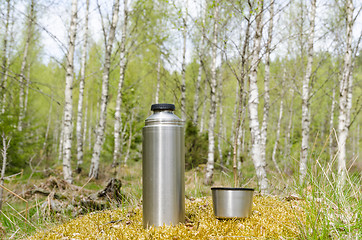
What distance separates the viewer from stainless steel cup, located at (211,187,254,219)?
2.52 meters

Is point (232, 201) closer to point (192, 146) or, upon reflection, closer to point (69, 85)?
point (69, 85)

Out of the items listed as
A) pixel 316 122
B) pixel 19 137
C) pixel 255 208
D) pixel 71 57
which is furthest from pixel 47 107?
pixel 255 208

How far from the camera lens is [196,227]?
2439mm

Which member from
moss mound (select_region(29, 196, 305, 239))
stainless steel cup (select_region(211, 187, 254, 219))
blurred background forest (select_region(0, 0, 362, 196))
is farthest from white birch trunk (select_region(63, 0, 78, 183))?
stainless steel cup (select_region(211, 187, 254, 219))

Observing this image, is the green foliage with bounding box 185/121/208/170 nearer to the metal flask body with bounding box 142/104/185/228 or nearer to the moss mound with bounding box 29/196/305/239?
the moss mound with bounding box 29/196/305/239

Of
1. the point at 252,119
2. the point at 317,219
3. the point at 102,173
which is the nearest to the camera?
the point at 317,219

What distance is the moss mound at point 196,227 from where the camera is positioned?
2.26m

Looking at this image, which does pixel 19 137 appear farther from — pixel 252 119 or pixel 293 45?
pixel 293 45

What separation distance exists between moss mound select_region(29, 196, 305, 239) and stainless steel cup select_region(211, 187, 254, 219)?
78 millimetres

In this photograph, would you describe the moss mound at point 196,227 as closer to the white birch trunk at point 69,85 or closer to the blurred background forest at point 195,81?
the blurred background forest at point 195,81

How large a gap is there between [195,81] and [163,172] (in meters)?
16.4

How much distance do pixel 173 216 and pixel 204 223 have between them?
30 cm

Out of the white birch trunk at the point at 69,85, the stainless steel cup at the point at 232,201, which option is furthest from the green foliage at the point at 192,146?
the stainless steel cup at the point at 232,201

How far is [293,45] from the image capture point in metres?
17.1
